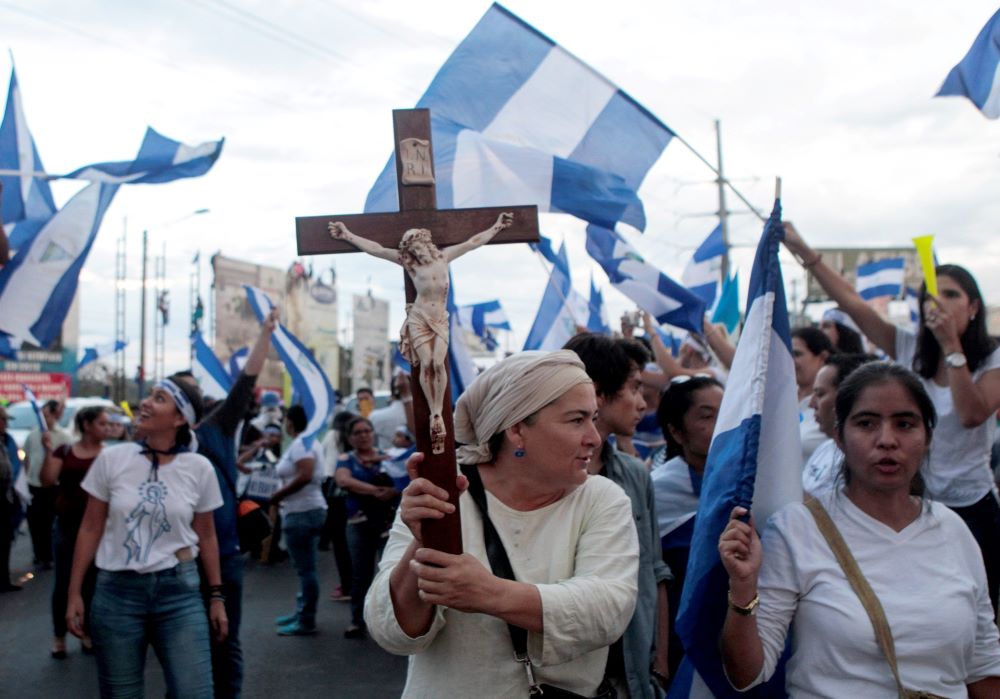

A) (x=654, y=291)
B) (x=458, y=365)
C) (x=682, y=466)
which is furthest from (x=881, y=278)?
(x=682, y=466)

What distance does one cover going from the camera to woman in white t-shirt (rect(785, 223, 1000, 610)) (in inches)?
156

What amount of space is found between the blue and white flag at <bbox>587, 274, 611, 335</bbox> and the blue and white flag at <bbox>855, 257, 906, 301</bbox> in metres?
2.95

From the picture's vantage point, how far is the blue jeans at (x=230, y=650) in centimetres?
534

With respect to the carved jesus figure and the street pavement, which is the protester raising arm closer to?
the carved jesus figure

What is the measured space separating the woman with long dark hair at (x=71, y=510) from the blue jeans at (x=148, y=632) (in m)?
2.15

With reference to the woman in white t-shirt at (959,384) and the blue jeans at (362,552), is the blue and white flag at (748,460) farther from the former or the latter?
the blue jeans at (362,552)

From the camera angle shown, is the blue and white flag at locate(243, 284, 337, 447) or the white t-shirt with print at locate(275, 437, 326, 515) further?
the blue and white flag at locate(243, 284, 337, 447)

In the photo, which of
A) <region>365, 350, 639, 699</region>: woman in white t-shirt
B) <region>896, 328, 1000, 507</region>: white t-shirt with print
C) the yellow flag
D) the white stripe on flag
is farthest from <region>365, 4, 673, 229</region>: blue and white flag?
<region>365, 350, 639, 699</region>: woman in white t-shirt

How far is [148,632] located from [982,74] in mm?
4664

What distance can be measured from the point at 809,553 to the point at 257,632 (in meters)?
6.78

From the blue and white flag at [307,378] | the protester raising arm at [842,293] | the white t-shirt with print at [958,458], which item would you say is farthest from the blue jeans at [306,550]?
the white t-shirt with print at [958,458]

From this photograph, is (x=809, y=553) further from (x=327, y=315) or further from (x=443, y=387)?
(x=327, y=315)

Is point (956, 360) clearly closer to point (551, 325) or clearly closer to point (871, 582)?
Result: point (871, 582)

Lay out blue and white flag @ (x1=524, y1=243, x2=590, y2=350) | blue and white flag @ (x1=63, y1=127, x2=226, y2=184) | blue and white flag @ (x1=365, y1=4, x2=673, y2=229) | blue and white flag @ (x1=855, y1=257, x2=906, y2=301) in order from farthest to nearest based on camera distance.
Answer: blue and white flag @ (x1=855, y1=257, x2=906, y2=301) < blue and white flag @ (x1=524, y1=243, x2=590, y2=350) < blue and white flag @ (x1=63, y1=127, x2=226, y2=184) < blue and white flag @ (x1=365, y1=4, x2=673, y2=229)
